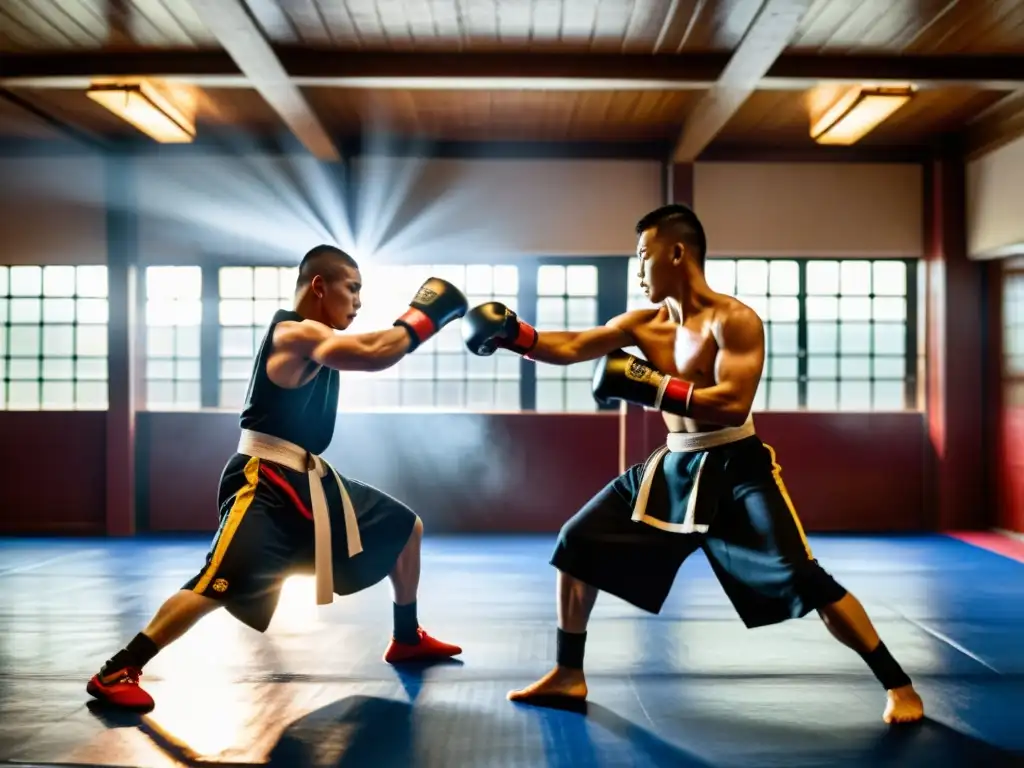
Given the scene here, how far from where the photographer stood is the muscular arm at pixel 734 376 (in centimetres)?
203

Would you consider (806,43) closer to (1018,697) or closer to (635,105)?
(635,105)

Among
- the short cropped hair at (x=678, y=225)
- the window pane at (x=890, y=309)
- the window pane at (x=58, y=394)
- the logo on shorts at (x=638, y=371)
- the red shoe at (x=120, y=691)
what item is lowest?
the red shoe at (x=120, y=691)

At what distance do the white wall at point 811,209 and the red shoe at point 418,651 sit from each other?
3.56 meters

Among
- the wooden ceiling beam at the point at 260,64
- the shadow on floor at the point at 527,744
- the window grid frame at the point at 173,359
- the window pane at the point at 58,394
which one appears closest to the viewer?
the shadow on floor at the point at 527,744

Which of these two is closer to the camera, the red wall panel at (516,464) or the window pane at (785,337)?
the red wall panel at (516,464)

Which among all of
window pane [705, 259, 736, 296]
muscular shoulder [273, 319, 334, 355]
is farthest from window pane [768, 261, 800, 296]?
muscular shoulder [273, 319, 334, 355]

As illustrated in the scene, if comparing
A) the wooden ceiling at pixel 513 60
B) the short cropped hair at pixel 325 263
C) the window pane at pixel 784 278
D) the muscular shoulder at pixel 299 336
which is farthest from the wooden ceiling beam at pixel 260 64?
the window pane at pixel 784 278

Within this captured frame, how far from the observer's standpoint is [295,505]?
7.23ft

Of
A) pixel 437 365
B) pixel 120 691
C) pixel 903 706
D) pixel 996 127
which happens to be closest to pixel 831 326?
pixel 996 127

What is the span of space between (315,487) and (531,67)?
2591mm

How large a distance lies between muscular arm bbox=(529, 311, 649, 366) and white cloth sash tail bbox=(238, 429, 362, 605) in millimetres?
701

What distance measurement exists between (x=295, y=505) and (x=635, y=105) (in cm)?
331

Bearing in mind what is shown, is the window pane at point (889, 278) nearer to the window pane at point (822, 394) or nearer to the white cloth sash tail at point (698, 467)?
the window pane at point (822, 394)

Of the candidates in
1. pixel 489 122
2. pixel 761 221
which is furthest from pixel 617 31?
pixel 761 221
